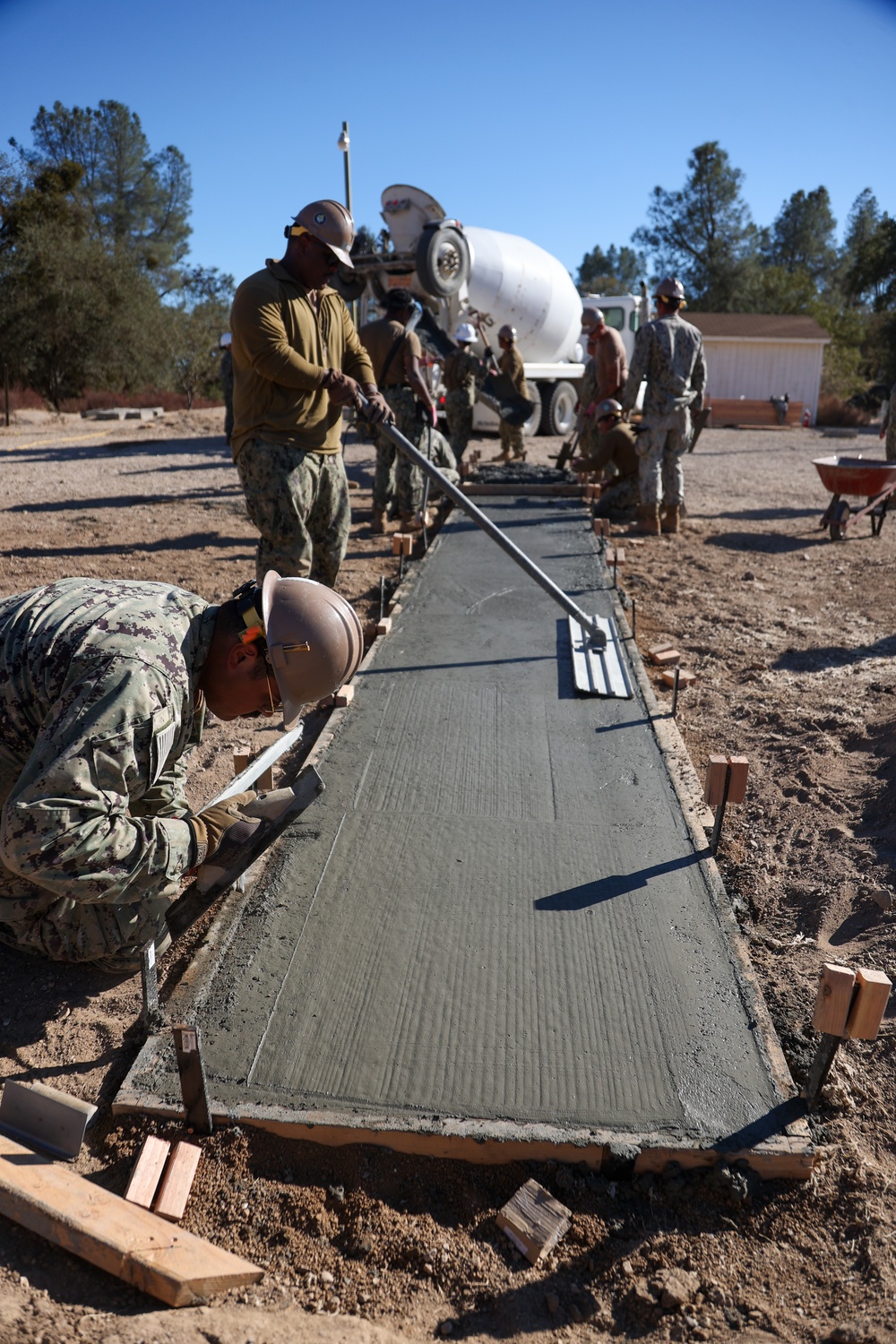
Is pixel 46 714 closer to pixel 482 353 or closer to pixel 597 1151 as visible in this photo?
pixel 597 1151

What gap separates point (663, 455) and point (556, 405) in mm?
8525

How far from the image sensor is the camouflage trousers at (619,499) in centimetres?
855

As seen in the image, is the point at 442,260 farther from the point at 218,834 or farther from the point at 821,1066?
the point at 821,1066

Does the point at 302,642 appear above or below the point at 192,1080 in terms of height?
above

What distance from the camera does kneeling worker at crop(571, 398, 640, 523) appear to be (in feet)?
27.5

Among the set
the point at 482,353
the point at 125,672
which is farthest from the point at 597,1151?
the point at 482,353

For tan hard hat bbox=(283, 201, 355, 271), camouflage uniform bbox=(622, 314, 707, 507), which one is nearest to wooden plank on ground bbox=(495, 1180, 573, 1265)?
tan hard hat bbox=(283, 201, 355, 271)

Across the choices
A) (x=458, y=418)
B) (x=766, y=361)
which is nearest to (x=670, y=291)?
(x=458, y=418)

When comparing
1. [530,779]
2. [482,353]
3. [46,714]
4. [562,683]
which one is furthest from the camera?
[482,353]

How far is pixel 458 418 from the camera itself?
10.5 meters

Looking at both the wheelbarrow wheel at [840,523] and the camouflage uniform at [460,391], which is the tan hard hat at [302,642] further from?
the camouflage uniform at [460,391]

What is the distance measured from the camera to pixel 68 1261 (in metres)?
1.64

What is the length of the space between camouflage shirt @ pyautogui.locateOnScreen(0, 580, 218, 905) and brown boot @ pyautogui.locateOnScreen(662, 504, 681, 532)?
22.0ft

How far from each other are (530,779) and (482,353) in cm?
→ 1116
